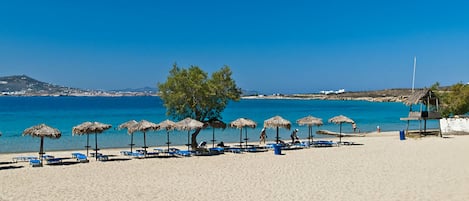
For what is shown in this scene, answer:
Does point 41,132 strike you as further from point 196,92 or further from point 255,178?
point 255,178

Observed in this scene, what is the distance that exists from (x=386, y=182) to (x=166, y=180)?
23.2 ft

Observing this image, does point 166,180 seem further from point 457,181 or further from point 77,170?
point 457,181

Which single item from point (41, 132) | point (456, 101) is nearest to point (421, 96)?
point (456, 101)

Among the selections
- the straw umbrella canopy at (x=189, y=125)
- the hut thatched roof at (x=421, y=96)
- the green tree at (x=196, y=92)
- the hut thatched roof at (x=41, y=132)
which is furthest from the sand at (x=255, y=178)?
the hut thatched roof at (x=421, y=96)

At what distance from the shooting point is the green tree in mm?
22625

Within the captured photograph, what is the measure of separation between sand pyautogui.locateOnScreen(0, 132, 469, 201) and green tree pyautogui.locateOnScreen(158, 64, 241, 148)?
3.25 metres

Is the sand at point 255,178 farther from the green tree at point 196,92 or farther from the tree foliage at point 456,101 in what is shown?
the tree foliage at point 456,101

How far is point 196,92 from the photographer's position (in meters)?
22.6

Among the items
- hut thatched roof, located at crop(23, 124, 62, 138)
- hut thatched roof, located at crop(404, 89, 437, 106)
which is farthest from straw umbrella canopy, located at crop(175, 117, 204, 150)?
hut thatched roof, located at crop(404, 89, 437, 106)

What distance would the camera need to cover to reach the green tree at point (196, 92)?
22.6 m

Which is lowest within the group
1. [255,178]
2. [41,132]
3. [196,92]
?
[255,178]

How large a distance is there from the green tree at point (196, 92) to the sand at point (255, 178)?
3.25 metres

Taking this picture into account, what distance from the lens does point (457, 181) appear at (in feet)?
45.3

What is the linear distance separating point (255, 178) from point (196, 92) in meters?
8.93
